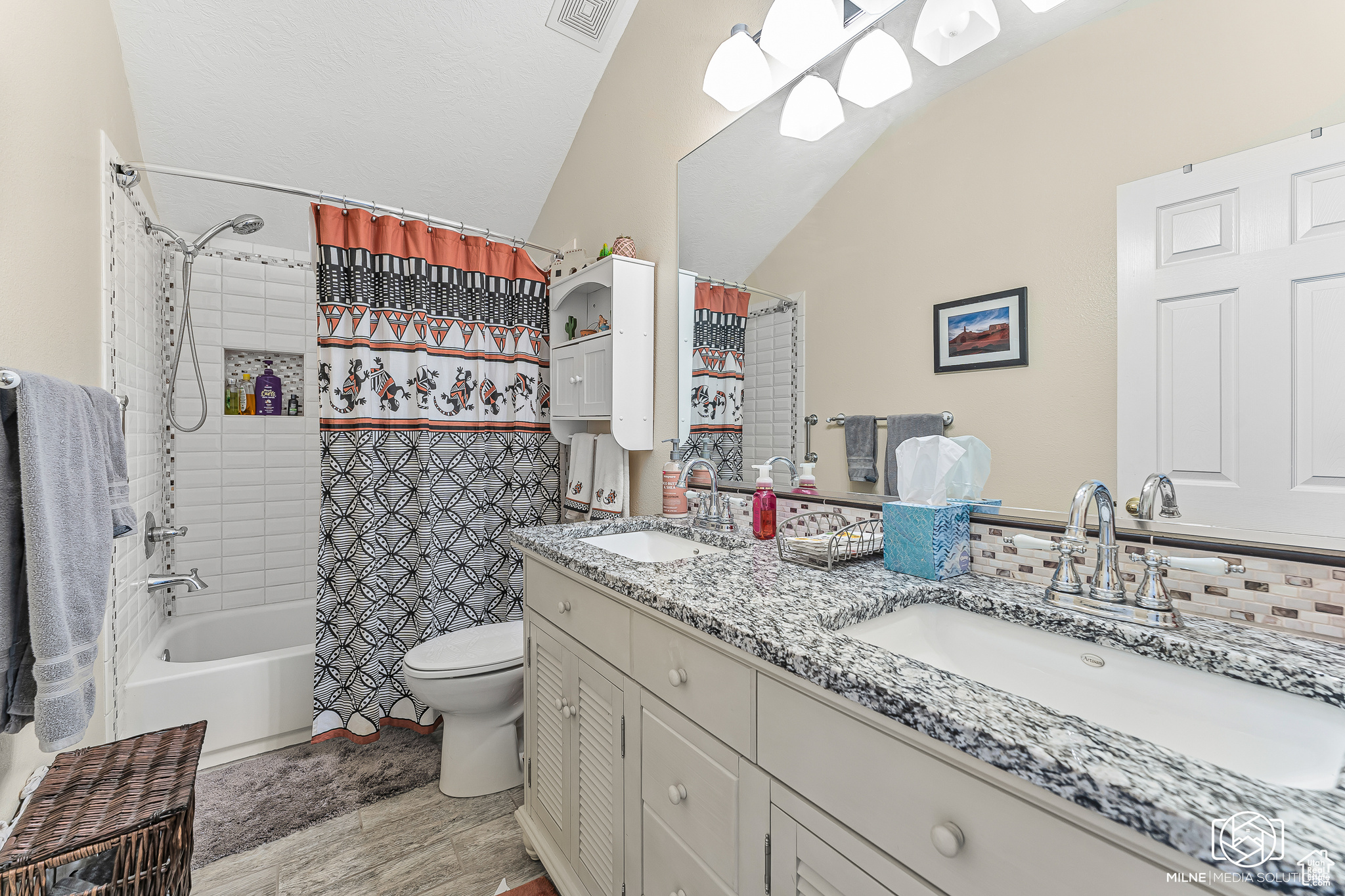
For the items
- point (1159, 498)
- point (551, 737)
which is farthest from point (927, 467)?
point (551, 737)

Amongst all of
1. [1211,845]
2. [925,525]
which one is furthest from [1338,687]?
[925,525]

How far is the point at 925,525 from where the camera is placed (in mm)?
1056

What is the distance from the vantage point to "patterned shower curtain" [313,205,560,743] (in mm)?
2059

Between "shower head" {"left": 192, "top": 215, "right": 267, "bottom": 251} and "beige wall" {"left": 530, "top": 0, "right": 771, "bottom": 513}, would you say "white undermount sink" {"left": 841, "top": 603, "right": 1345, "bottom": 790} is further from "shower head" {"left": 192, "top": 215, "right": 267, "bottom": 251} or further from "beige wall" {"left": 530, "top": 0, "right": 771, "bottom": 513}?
"shower head" {"left": 192, "top": 215, "right": 267, "bottom": 251}

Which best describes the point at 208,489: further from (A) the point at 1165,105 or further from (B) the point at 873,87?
(A) the point at 1165,105

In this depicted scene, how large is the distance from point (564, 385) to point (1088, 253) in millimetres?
1747

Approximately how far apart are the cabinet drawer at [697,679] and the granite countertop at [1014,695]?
0.05m

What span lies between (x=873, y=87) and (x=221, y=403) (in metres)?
2.91

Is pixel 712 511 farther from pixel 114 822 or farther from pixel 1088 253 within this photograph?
pixel 114 822

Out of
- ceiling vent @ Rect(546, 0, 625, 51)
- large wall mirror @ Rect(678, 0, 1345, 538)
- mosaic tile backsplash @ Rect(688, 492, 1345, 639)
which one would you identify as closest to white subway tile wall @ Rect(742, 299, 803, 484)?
large wall mirror @ Rect(678, 0, 1345, 538)

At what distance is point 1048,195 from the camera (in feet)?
3.35

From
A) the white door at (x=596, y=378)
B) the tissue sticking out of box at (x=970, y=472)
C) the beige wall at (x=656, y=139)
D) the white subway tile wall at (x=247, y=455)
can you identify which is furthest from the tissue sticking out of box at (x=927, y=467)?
the white subway tile wall at (x=247, y=455)

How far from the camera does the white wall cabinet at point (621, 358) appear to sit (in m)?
2.00

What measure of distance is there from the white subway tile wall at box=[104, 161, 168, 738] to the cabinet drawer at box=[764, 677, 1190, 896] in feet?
5.91
